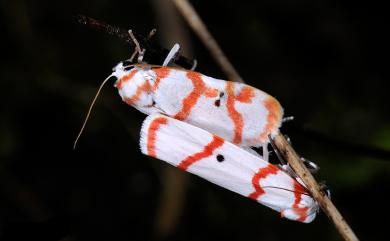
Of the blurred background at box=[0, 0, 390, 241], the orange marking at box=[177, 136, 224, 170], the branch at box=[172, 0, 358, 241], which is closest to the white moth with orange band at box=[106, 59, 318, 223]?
the orange marking at box=[177, 136, 224, 170]

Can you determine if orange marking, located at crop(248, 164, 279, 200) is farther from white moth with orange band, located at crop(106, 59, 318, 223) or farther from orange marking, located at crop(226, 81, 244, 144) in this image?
orange marking, located at crop(226, 81, 244, 144)

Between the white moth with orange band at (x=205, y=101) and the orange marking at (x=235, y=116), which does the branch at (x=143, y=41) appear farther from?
the orange marking at (x=235, y=116)

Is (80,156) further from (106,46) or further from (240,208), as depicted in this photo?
(240,208)

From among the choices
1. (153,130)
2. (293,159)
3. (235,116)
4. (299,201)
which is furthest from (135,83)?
(299,201)

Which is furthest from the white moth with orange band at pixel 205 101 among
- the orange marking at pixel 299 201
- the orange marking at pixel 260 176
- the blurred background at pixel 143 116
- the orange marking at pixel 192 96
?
the blurred background at pixel 143 116

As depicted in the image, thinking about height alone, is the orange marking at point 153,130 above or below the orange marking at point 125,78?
below

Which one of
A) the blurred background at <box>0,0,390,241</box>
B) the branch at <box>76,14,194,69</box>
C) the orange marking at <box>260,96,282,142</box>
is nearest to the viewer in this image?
the branch at <box>76,14,194,69</box>
